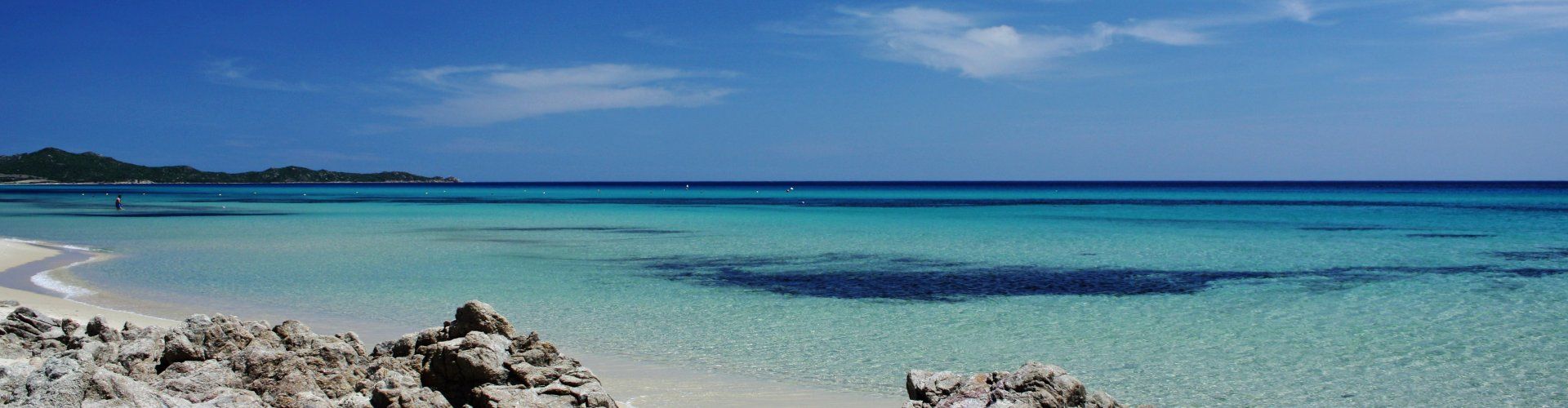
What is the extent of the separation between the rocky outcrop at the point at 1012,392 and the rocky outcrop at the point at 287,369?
1.74 metres

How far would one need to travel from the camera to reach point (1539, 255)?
19.5 meters

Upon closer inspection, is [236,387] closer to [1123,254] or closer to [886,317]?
[886,317]

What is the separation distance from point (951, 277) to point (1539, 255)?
42.6 feet

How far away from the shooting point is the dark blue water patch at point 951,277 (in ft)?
43.7

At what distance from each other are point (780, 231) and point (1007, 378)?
23.1m

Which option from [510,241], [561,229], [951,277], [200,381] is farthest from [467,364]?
[561,229]

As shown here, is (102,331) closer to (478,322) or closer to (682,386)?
(478,322)

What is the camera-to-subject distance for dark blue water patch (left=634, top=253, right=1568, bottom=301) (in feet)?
43.7

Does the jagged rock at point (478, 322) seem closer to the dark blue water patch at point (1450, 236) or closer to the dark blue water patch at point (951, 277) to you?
the dark blue water patch at point (951, 277)

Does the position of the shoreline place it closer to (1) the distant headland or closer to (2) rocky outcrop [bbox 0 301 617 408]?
(2) rocky outcrop [bbox 0 301 617 408]

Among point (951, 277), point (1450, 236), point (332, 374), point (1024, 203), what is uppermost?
point (332, 374)

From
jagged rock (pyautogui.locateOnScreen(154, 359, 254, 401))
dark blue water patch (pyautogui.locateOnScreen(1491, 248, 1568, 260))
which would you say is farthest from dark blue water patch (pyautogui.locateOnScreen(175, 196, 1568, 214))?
jagged rock (pyautogui.locateOnScreen(154, 359, 254, 401))

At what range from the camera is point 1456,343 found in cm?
916

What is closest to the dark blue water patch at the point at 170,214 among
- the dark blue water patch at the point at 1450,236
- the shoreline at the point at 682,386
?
the shoreline at the point at 682,386
